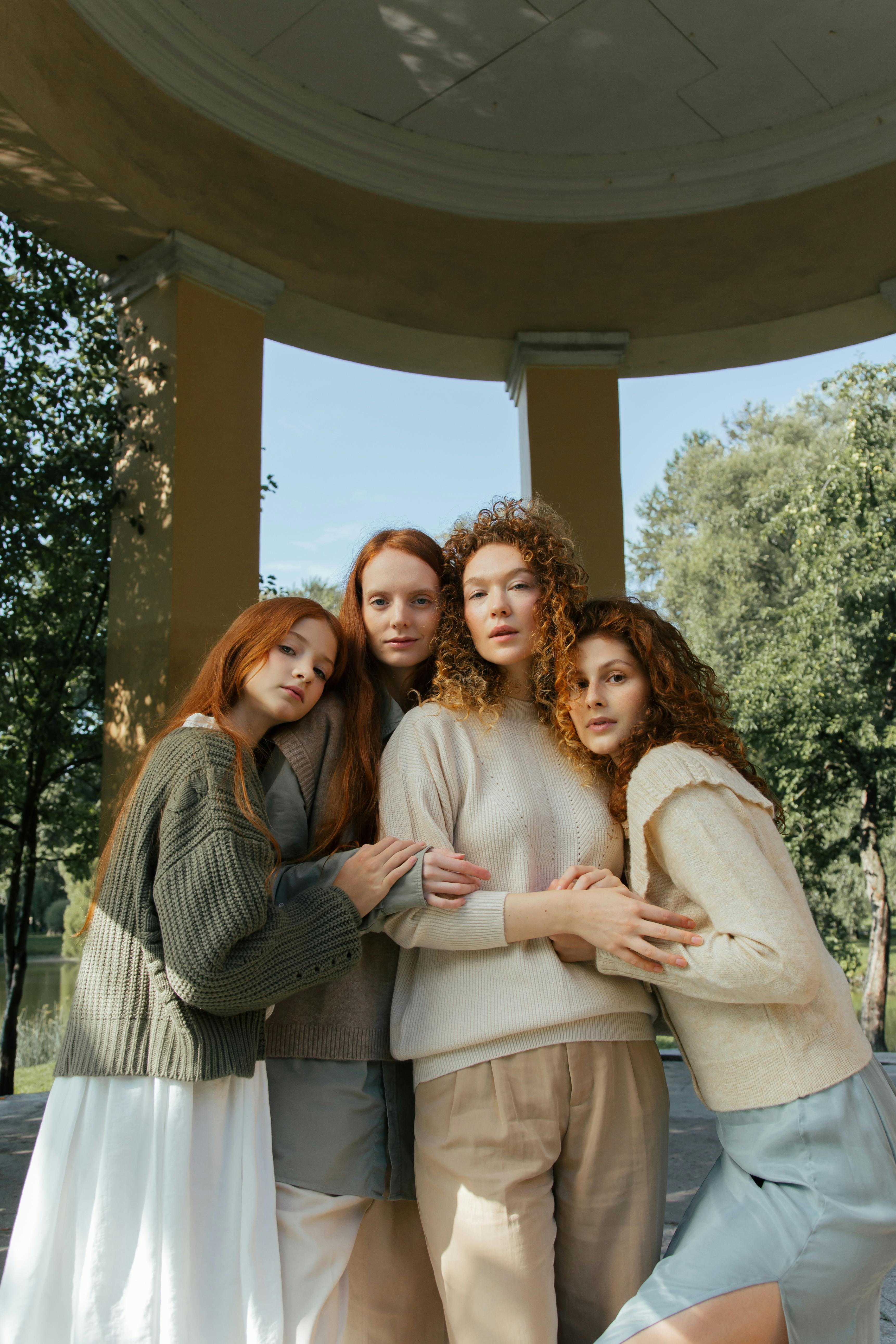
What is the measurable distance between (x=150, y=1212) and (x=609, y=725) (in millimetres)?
1167

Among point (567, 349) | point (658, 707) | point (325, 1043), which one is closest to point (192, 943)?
point (325, 1043)

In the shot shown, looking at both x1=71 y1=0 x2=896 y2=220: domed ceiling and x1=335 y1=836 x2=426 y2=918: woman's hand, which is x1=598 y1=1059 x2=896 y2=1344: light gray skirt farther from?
x1=71 y1=0 x2=896 y2=220: domed ceiling

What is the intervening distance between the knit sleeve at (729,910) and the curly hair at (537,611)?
405 millimetres

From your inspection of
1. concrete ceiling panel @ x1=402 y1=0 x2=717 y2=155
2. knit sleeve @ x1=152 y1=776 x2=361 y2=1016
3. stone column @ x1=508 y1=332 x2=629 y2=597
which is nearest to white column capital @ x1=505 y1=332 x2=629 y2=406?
stone column @ x1=508 y1=332 x2=629 y2=597

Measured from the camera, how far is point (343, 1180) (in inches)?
71.9

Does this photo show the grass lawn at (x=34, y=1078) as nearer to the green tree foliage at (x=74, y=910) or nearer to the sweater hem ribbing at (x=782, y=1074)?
the green tree foliage at (x=74, y=910)

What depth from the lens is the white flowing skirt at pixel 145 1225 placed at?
61.7 inches

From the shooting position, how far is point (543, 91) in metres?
4.09

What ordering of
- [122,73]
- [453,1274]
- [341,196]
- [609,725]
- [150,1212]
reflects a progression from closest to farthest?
[150,1212]
[453,1274]
[609,725]
[122,73]
[341,196]

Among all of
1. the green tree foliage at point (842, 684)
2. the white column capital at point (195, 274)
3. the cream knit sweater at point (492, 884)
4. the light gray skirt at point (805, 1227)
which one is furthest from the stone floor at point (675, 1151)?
the green tree foliage at point (842, 684)

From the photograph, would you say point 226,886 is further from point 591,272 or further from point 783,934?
point 591,272

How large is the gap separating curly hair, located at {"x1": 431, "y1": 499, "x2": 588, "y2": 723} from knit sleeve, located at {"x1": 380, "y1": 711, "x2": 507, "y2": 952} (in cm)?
15

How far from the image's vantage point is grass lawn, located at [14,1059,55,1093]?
35.0ft

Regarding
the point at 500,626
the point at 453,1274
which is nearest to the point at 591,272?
the point at 500,626
